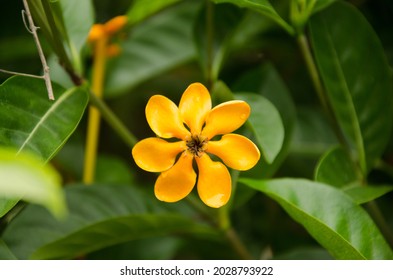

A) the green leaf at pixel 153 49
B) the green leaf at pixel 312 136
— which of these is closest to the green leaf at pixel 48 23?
the green leaf at pixel 153 49

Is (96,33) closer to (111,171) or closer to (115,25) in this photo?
(115,25)

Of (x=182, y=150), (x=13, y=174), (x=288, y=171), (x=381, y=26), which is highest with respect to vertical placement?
(x=381, y=26)

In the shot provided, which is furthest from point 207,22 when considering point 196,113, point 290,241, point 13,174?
point 13,174

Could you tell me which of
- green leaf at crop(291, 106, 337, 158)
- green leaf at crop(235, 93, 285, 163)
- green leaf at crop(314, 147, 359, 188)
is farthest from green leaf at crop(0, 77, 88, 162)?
green leaf at crop(291, 106, 337, 158)

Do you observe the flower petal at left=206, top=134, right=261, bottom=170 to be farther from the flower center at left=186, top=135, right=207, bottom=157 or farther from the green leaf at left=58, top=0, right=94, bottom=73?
the green leaf at left=58, top=0, right=94, bottom=73
